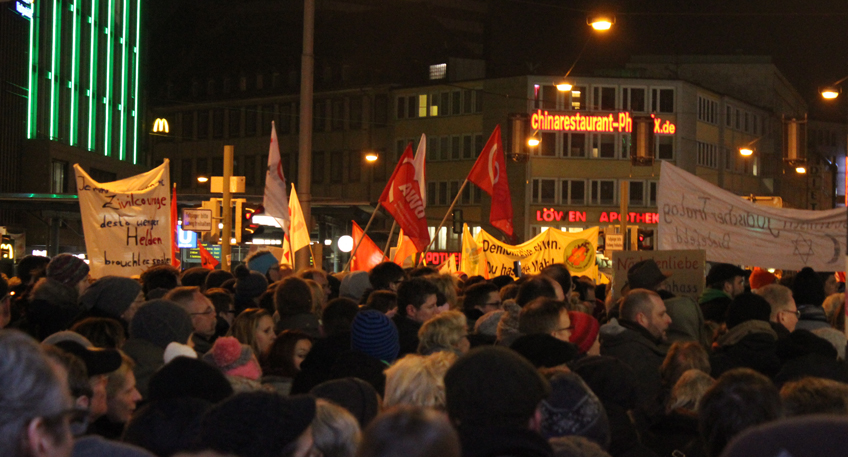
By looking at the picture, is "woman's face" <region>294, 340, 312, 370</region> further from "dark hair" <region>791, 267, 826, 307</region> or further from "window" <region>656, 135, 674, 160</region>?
"window" <region>656, 135, 674, 160</region>

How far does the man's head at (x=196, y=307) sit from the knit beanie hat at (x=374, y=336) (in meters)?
1.44

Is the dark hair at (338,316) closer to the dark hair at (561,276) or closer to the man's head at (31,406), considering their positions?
the dark hair at (561,276)

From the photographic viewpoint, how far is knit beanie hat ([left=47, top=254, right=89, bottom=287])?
7.74 metres

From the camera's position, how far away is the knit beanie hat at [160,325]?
17.8ft

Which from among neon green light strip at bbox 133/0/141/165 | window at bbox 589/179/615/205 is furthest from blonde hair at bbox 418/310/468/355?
neon green light strip at bbox 133/0/141/165

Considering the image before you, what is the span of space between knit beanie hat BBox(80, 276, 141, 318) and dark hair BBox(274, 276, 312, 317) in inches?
39.7

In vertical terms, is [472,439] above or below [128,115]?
below

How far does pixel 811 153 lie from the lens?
8825 cm

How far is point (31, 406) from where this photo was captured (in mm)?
2475

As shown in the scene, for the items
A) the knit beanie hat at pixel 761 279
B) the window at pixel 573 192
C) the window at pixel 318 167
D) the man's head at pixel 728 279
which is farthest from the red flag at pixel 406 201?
the window at pixel 318 167

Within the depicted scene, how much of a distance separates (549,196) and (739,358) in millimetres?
50836

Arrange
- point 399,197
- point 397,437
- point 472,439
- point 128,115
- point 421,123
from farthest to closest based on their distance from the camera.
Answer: point 421,123 → point 128,115 → point 399,197 → point 472,439 → point 397,437

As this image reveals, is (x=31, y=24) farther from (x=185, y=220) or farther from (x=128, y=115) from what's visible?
(x=185, y=220)

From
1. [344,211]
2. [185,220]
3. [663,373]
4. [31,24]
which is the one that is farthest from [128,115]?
[663,373]
